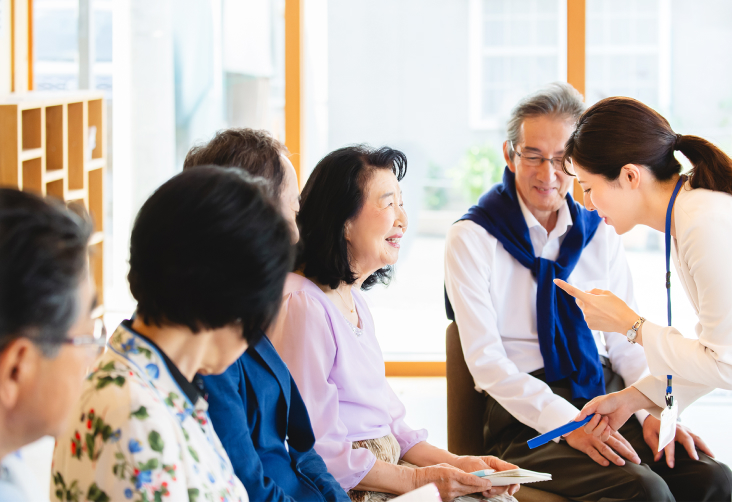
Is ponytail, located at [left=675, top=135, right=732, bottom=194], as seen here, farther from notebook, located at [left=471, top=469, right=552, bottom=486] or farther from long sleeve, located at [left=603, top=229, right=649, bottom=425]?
notebook, located at [left=471, top=469, right=552, bottom=486]

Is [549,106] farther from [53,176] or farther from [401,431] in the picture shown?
[53,176]

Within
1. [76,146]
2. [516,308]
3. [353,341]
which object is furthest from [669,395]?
[76,146]

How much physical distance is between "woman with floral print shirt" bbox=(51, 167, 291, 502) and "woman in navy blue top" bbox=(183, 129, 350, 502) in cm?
15

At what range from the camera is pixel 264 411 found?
1.29m

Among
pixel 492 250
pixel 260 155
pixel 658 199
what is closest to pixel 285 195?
pixel 260 155

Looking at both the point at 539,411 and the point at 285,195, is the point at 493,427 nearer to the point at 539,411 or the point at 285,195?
the point at 539,411

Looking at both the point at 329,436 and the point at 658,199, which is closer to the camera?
the point at 329,436

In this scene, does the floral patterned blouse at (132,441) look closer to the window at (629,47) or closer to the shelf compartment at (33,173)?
the shelf compartment at (33,173)

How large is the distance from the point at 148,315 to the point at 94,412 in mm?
161

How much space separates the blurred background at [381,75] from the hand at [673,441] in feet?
6.75

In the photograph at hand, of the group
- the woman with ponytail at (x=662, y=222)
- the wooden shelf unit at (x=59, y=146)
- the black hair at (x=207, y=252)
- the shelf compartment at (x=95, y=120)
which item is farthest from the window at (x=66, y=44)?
the black hair at (x=207, y=252)

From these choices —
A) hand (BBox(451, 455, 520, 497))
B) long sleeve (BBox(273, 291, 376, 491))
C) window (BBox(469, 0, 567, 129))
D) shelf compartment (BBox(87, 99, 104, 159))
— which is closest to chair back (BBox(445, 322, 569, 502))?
hand (BBox(451, 455, 520, 497))

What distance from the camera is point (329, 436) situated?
1.50 m

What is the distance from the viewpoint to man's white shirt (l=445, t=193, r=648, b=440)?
1994mm
